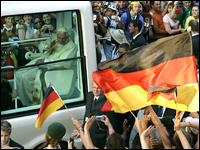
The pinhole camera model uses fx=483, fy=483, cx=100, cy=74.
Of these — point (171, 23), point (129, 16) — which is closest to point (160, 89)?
point (129, 16)

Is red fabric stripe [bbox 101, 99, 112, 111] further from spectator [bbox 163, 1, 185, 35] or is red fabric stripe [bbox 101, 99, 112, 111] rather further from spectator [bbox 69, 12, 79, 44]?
spectator [bbox 163, 1, 185, 35]

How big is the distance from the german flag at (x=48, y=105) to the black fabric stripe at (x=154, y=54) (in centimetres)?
68

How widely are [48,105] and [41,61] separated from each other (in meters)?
0.75

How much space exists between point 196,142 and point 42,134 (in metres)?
2.21

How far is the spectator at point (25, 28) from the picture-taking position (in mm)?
6273

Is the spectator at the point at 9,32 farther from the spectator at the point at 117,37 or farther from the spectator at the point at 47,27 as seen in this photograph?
the spectator at the point at 117,37

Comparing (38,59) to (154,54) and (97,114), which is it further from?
(154,54)

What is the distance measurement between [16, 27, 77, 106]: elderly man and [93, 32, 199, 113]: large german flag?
2.35 ft

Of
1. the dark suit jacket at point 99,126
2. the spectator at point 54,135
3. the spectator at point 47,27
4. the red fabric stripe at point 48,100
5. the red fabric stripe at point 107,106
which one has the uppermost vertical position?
the spectator at point 47,27

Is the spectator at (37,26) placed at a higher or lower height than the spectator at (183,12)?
higher

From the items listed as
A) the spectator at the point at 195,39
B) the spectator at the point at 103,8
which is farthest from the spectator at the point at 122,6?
the spectator at the point at 195,39

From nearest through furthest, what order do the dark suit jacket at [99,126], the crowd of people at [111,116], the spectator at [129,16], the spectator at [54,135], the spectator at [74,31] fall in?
the crowd of people at [111,116] → the spectator at [54,135] → the dark suit jacket at [99,126] → the spectator at [74,31] → the spectator at [129,16]

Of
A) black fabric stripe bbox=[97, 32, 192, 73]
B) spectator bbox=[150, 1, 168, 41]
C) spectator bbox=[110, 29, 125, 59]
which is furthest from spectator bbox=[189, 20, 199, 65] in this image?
black fabric stripe bbox=[97, 32, 192, 73]

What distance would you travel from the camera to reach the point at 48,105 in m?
6.05
